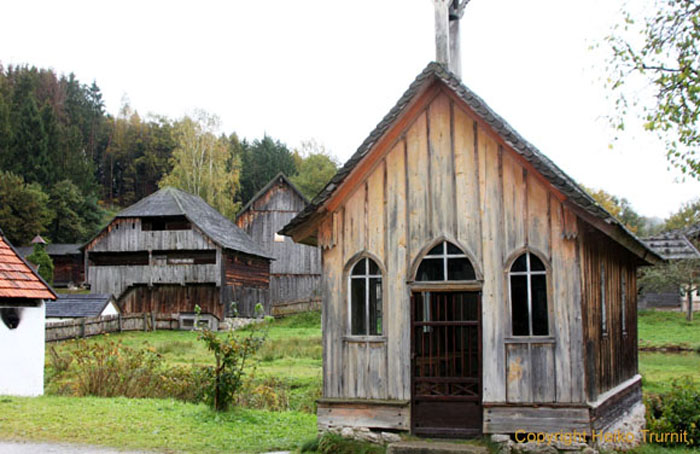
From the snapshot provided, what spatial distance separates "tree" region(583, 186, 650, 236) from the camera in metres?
68.9

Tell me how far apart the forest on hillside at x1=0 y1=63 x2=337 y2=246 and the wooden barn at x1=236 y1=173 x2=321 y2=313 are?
1685cm

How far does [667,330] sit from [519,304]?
2394 cm

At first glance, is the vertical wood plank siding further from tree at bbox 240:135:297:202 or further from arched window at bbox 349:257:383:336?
tree at bbox 240:135:297:202

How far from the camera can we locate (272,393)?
16.7 metres

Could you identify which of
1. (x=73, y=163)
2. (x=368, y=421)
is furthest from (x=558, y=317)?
(x=73, y=163)

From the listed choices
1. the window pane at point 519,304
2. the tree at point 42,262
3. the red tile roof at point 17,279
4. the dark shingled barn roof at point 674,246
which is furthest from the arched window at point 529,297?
the tree at point 42,262

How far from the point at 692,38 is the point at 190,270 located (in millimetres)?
30745

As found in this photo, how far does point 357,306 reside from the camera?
11805mm

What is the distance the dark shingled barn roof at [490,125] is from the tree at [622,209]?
196 feet

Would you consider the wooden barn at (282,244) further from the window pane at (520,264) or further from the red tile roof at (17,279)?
the window pane at (520,264)

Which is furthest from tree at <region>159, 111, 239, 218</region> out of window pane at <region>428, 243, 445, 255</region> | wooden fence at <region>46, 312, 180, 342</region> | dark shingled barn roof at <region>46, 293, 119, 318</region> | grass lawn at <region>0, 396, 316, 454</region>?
window pane at <region>428, 243, 445, 255</region>

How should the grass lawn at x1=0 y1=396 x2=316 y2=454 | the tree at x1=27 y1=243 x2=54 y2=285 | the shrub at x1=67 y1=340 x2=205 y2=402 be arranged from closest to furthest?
the grass lawn at x1=0 y1=396 x2=316 y2=454 < the shrub at x1=67 y1=340 x2=205 y2=402 < the tree at x1=27 y1=243 x2=54 y2=285

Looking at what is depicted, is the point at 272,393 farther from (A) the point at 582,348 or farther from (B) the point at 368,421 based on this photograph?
(A) the point at 582,348

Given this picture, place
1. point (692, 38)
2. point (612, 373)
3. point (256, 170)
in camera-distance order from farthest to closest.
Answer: point (256, 170) < point (692, 38) < point (612, 373)
